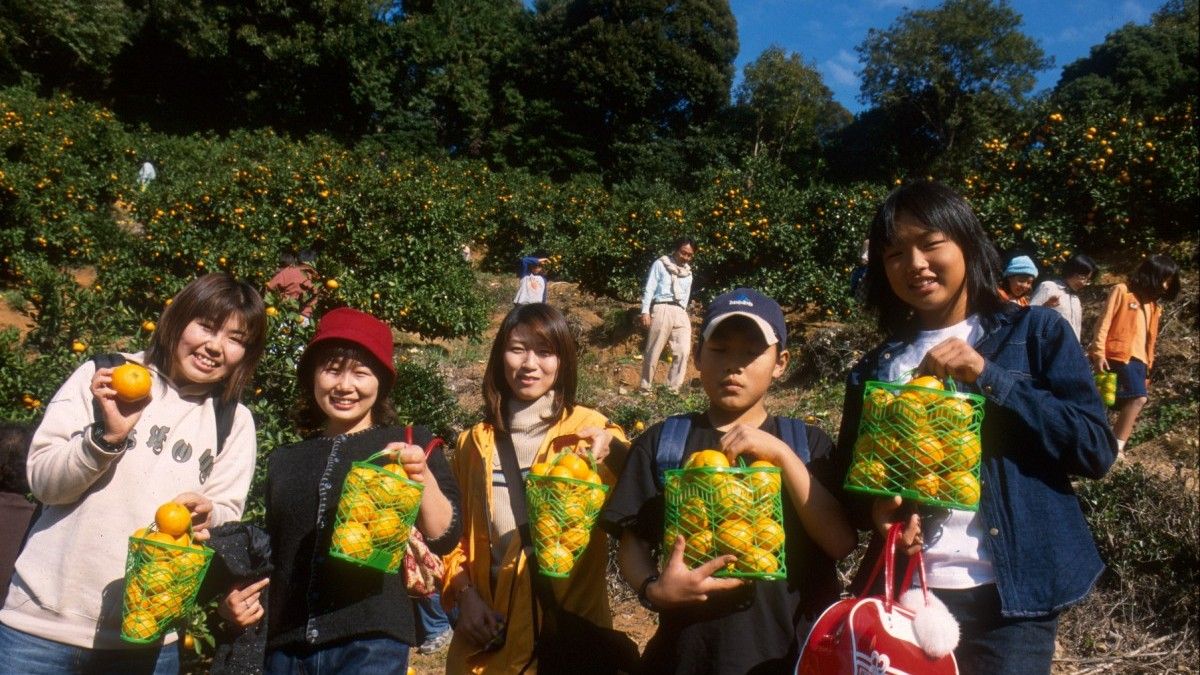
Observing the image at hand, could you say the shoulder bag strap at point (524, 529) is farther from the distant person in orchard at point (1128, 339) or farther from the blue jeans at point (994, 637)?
the distant person in orchard at point (1128, 339)

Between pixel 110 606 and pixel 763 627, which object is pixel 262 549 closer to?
pixel 110 606

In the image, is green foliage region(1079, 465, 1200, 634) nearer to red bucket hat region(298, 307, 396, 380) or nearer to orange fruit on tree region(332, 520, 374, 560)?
red bucket hat region(298, 307, 396, 380)

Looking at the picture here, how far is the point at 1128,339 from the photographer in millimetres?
6094

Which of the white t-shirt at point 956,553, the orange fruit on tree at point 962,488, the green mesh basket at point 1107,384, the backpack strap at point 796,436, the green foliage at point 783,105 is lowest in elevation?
the white t-shirt at point 956,553

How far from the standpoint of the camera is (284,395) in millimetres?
4176

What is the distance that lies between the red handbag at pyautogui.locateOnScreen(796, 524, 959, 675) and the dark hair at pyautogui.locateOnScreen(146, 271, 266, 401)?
1.72 meters

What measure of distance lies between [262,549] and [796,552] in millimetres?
1376

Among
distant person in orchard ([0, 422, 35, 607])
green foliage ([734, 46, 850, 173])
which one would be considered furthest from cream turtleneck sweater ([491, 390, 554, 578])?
green foliage ([734, 46, 850, 173])

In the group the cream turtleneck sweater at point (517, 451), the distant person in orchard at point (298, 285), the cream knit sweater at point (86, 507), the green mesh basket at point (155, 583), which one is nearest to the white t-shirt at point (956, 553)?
the cream turtleneck sweater at point (517, 451)

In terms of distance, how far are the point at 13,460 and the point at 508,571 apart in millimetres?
1696

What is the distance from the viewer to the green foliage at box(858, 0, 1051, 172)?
24109mm

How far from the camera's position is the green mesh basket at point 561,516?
1.78 meters

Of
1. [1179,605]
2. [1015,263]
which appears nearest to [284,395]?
[1179,605]

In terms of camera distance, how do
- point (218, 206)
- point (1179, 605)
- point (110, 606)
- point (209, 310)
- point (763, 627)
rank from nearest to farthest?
point (763, 627) < point (110, 606) < point (209, 310) < point (1179, 605) < point (218, 206)
